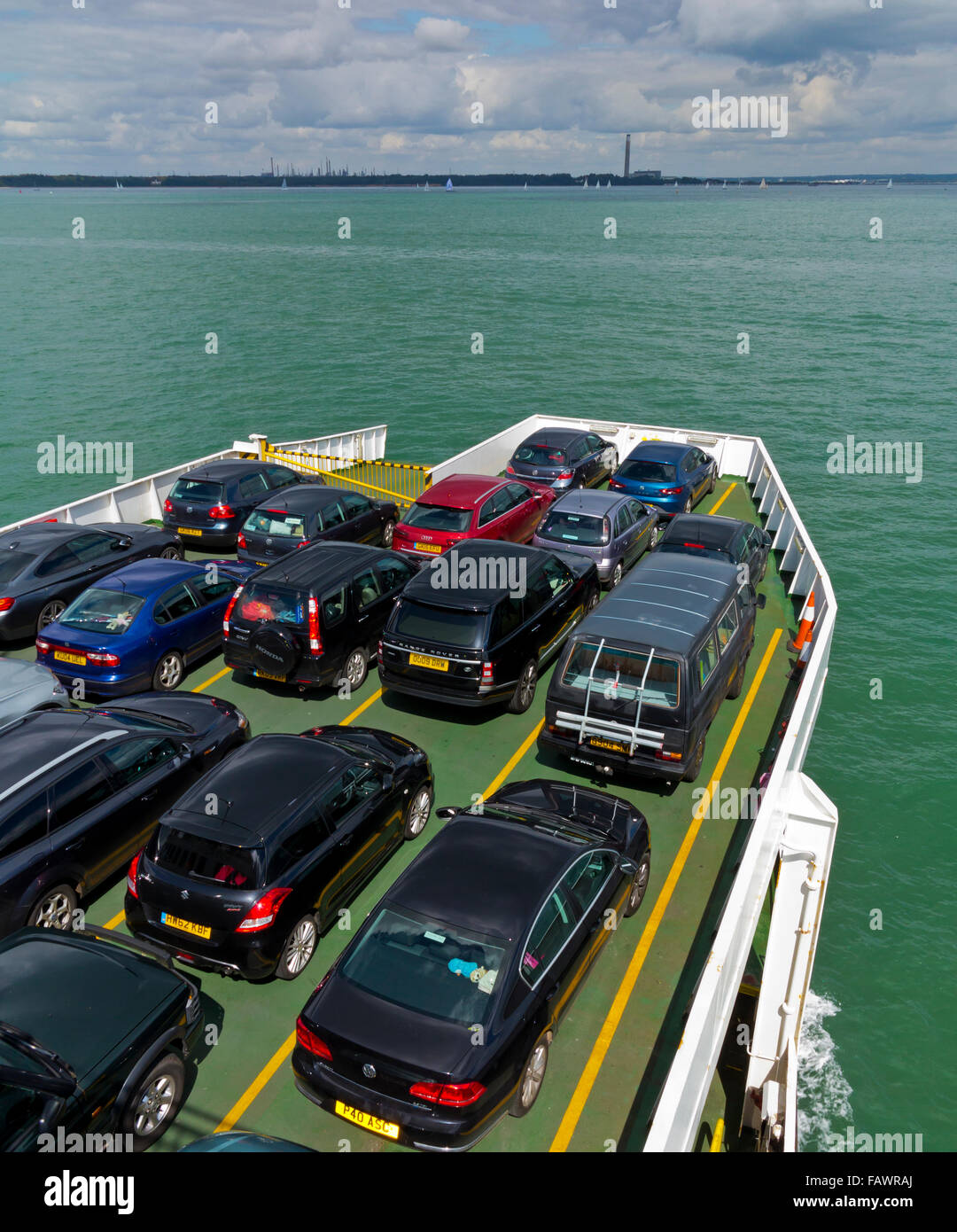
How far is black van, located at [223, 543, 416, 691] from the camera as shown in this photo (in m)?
10.6

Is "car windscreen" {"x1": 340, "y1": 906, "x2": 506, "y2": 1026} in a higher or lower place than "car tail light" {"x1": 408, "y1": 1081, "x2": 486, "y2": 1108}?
higher

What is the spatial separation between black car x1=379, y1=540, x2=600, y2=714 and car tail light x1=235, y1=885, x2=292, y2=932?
13.3 ft

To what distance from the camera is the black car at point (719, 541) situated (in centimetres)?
1348

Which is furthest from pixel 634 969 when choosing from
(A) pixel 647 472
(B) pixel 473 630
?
(A) pixel 647 472

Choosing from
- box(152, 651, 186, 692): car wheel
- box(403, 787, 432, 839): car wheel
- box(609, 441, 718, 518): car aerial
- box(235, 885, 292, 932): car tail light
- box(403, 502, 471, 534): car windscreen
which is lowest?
box(403, 787, 432, 839): car wheel

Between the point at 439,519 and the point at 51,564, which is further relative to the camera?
the point at 439,519

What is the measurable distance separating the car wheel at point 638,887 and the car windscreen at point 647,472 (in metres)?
10.4

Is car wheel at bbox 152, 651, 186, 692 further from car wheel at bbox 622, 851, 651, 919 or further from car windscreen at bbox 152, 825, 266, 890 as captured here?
car wheel at bbox 622, 851, 651, 919

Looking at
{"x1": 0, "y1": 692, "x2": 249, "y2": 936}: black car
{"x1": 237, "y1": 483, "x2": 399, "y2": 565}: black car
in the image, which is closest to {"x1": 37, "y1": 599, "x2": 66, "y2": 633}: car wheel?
{"x1": 237, "y1": 483, "x2": 399, "y2": 565}: black car

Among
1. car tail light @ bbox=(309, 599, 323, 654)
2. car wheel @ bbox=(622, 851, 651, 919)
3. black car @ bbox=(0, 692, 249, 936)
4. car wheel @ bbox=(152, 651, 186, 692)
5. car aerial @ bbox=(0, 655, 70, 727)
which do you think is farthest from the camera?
car wheel @ bbox=(152, 651, 186, 692)

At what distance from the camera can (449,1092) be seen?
5.32 m

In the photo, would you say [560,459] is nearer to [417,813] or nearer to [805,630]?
[805,630]

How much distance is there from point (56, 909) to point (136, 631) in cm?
416
